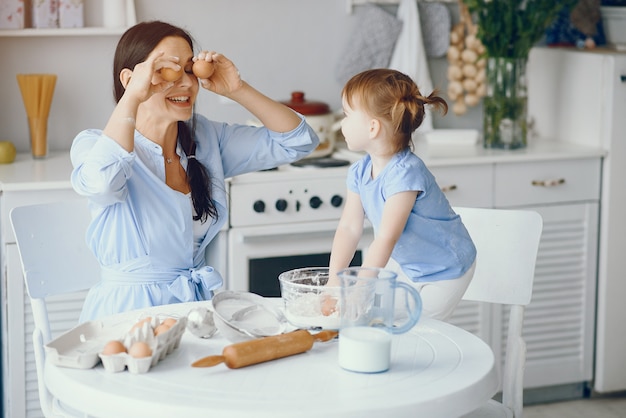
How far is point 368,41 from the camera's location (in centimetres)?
356

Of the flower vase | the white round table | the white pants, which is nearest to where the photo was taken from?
the white round table

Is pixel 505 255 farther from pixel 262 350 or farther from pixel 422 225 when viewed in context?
pixel 262 350

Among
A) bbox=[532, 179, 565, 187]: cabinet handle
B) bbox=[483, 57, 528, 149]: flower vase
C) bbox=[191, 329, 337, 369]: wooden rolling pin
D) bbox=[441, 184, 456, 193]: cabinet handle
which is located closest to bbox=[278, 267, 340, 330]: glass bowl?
bbox=[191, 329, 337, 369]: wooden rolling pin

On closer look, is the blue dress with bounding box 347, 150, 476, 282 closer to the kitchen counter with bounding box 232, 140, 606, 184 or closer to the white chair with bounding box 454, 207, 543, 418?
the white chair with bounding box 454, 207, 543, 418

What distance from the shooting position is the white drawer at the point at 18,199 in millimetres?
2764

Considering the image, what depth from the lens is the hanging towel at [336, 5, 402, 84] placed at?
3.56 metres

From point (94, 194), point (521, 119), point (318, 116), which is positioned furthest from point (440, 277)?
point (521, 119)

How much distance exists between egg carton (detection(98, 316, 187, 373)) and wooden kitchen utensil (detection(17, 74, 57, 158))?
164cm

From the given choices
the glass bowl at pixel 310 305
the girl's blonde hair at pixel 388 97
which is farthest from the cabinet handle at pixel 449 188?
the glass bowl at pixel 310 305

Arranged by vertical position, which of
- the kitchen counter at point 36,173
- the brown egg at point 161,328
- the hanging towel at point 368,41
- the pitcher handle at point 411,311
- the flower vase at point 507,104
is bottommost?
the brown egg at point 161,328

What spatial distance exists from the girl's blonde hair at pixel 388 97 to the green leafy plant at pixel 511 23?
1478 mm

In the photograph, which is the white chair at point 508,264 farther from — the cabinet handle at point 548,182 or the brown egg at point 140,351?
the cabinet handle at point 548,182

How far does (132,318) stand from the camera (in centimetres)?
180

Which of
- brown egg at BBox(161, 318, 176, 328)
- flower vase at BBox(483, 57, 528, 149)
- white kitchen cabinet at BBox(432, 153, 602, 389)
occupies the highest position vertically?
flower vase at BBox(483, 57, 528, 149)
